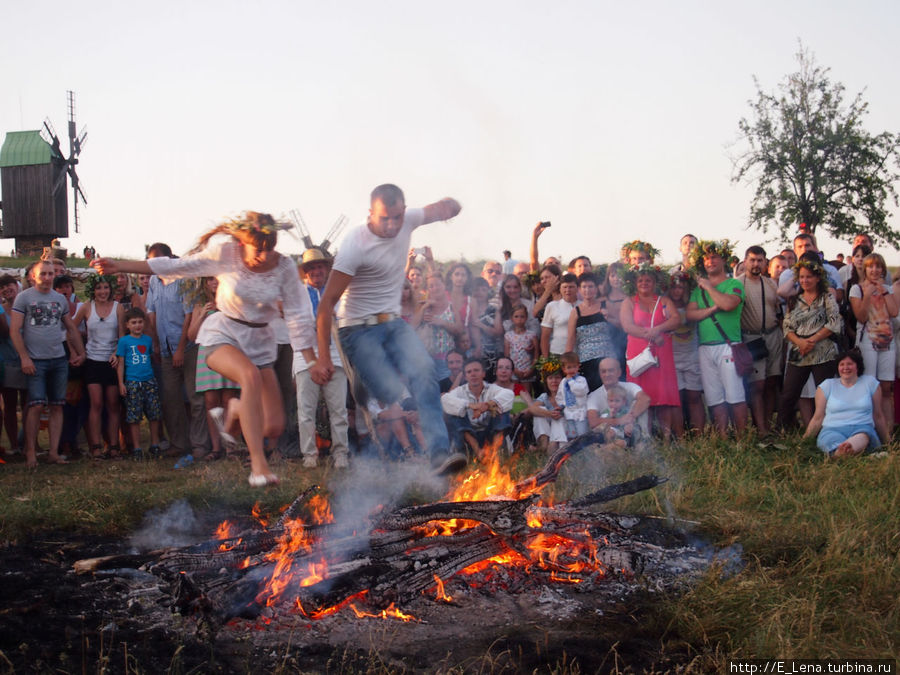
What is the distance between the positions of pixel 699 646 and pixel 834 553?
1523mm

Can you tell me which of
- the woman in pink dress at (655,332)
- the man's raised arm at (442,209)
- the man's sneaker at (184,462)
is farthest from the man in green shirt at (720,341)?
the man's sneaker at (184,462)

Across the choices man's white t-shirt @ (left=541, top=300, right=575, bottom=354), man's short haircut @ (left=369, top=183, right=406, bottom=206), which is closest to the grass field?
man's white t-shirt @ (left=541, top=300, right=575, bottom=354)

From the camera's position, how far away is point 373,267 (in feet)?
22.4

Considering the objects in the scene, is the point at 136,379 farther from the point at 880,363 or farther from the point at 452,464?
the point at 880,363

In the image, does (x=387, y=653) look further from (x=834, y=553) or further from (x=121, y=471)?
(x=121, y=471)

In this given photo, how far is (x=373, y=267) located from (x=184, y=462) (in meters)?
4.70

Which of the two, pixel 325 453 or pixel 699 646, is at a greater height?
pixel 325 453

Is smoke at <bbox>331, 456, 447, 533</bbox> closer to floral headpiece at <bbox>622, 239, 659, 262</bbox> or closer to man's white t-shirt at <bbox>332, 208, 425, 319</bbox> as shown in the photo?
man's white t-shirt at <bbox>332, 208, 425, 319</bbox>

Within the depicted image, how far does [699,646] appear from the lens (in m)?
4.55

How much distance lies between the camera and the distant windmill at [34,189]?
40656 millimetres

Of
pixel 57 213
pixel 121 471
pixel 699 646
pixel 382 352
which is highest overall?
pixel 57 213

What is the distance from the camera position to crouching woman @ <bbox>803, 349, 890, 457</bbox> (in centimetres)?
849

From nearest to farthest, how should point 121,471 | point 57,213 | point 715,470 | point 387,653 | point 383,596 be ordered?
point 387,653, point 383,596, point 715,470, point 121,471, point 57,213

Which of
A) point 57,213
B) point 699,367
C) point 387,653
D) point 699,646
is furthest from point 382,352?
point 57,213
